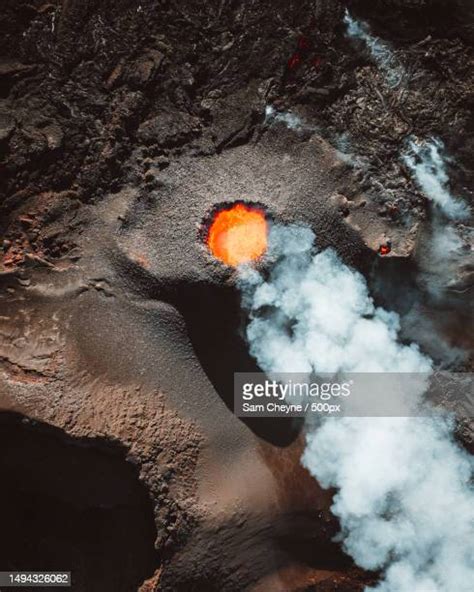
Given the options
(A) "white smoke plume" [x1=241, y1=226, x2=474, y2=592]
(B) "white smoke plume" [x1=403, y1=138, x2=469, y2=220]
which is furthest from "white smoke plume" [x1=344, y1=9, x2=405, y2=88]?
(A) "white smoke plume" [x1=241, y1=226, x2=474, y2=592]

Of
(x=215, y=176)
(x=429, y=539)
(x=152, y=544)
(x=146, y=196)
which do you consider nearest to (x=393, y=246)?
(x=215, y=176)

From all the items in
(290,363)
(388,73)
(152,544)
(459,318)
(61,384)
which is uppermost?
(388,73)

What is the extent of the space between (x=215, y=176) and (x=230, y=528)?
156 inches

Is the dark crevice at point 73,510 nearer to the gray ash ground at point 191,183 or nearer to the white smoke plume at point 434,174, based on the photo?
the gray ash ground at point 191,183

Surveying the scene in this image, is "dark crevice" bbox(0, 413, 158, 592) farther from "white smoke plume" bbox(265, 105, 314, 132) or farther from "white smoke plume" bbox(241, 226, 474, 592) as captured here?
Answer: "white smoke plume" bbox(265, 105, 314, 132)

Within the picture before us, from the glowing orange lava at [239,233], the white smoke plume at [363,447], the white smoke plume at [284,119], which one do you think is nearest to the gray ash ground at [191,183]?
the white smoke plume at [284,119]

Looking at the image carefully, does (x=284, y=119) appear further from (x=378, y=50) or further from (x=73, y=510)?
(x=73, y=510)

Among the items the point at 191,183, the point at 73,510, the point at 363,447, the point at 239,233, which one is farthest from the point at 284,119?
the point at 73,510

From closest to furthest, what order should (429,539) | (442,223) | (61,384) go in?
(61,384), (429,539), (442,223)

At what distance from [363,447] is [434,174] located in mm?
3436

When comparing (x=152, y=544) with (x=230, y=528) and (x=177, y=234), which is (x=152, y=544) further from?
(x=177, y=234)

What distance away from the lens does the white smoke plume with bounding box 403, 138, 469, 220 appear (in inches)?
234

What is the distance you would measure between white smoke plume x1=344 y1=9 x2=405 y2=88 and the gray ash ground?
0.33 ft

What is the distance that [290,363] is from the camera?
18.3 ft
